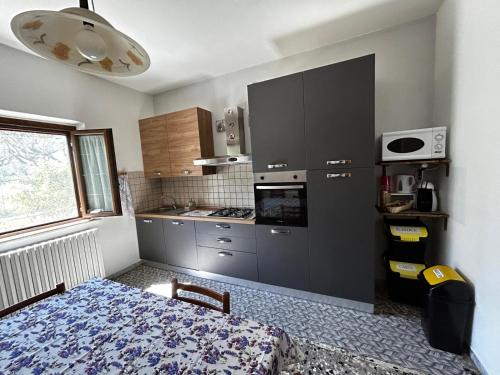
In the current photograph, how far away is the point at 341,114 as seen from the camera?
1765mm

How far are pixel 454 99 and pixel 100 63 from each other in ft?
7.60

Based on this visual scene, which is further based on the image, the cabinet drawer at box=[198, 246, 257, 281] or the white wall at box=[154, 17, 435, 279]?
the cabinet drawer at box=[198, 246, 257, 281]

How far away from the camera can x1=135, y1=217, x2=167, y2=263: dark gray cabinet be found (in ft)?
9.39

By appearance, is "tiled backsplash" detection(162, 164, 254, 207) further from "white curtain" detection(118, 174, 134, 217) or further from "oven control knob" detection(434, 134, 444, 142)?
"oven control knob" detection(434, 134, 444, 142)

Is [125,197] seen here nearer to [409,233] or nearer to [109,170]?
[109,170]

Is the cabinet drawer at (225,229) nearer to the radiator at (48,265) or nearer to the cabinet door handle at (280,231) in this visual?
the cabinet door handle at (280,231)

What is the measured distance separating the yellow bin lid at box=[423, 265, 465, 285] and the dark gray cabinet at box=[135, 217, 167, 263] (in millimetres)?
2855

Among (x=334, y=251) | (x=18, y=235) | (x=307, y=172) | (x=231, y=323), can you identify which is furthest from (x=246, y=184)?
(x=18, y=235)

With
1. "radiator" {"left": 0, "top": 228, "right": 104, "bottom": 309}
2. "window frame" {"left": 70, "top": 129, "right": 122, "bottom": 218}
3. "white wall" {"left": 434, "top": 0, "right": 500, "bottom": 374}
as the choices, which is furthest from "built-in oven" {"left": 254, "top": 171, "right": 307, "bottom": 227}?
"radiator" {"left": 0, "top": 228, "right": 104, "bottom": 309}

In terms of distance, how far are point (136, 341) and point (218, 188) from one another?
7.28 ft

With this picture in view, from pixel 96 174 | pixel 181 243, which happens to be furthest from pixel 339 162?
pixel 96 174

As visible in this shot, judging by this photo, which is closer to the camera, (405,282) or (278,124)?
(405,282)

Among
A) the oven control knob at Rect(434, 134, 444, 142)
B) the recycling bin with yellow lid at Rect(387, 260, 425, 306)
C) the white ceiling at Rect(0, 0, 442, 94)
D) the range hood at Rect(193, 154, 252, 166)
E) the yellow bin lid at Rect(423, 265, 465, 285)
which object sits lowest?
the recycling bin with yellow lid at Rect(387, 260, 425, 306)

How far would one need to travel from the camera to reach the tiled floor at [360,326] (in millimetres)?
1410
